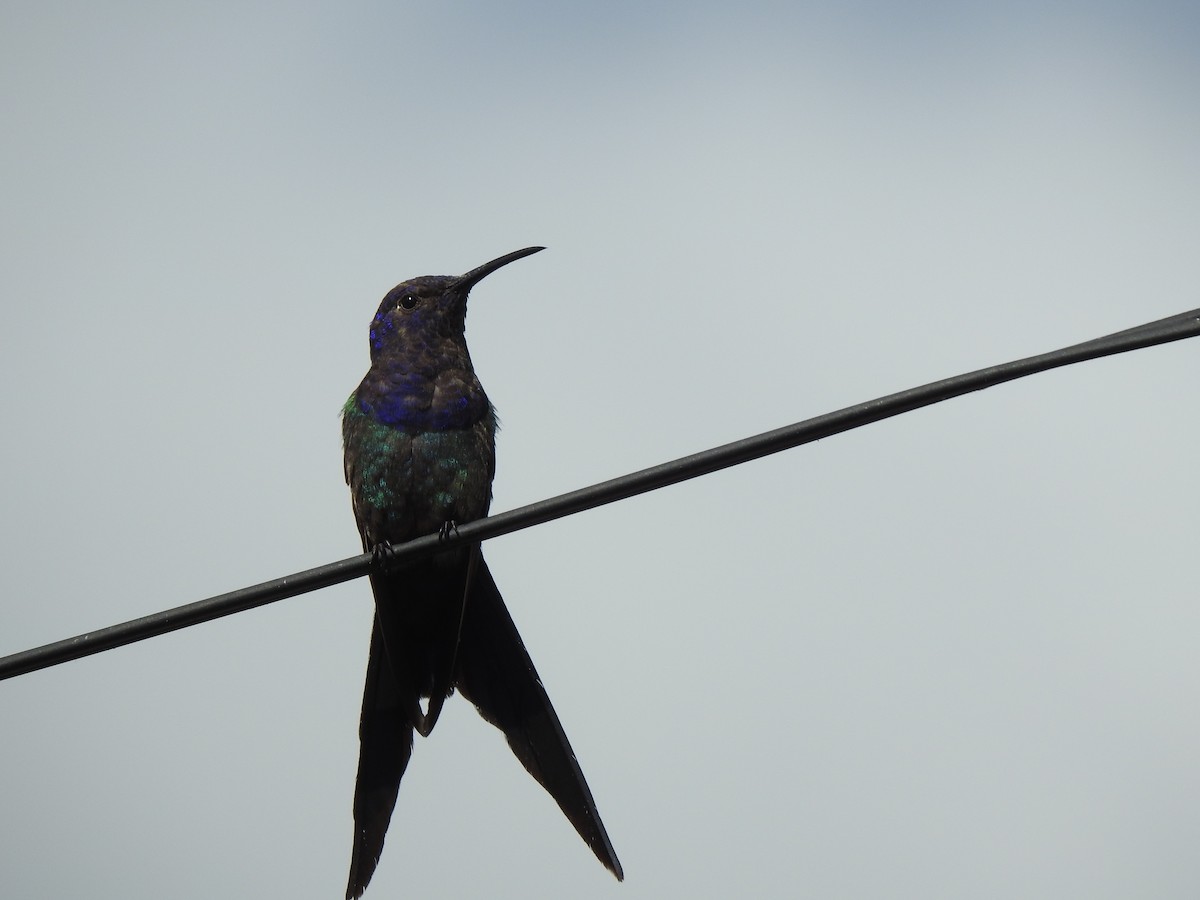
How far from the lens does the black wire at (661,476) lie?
3197 millimetres

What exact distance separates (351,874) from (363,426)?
2108mm

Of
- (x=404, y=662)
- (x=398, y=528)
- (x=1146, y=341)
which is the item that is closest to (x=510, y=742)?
(x=404, y=662)

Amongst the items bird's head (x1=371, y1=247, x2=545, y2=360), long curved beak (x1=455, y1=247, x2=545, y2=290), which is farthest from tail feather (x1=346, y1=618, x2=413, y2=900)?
long curved beak (x1=455, y1=247, x2=545, y2=290)

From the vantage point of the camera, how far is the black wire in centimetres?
320

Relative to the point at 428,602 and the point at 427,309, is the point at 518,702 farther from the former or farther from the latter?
the point at 427,309

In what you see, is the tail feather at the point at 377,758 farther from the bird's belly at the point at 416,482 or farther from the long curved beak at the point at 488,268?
the long curved beak at the point at 488,268

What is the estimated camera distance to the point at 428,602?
19.7 feet

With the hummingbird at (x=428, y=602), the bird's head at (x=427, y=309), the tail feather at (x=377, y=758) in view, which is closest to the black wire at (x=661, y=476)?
the hummingbird at (x=428, y=602)

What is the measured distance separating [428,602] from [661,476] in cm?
282

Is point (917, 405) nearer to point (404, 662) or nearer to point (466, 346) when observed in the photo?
point (404, 662)

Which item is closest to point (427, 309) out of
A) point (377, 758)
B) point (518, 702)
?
point (518, 702)

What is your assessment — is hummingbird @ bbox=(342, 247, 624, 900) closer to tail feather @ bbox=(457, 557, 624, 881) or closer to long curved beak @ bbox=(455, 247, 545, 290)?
tail feather @ bbox=(457, 557, 624, 881)

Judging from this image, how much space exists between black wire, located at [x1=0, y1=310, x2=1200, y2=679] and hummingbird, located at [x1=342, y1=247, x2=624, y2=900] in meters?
1.98

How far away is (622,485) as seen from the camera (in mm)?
3453
